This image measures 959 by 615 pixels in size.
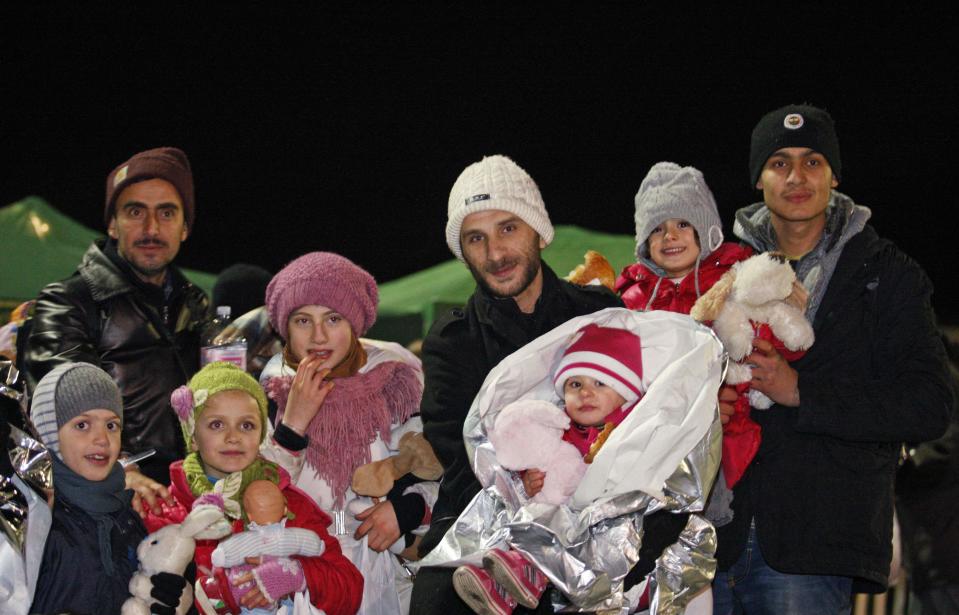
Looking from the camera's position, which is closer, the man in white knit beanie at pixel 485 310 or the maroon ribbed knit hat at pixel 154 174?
the man in white knit beanie at pixel 485 310

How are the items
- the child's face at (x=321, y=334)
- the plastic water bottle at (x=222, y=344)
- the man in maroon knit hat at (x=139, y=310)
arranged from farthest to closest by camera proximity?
the plastic water bottle at (x=222, y=344), the man in maroon knit hat at (x=139, y=310), the child's face at (x=321, y=334)

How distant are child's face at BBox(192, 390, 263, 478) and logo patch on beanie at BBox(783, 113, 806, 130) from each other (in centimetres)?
161

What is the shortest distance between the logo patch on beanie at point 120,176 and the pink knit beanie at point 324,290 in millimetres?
660

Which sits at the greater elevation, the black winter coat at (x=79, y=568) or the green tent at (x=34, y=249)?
the green tent at (x=34, y=249)

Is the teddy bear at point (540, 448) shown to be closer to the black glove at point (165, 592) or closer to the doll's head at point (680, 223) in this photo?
the doll's head at point (680, 223)

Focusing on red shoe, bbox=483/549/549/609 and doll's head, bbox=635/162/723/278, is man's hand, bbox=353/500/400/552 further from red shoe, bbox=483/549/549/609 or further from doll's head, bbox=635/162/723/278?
doll's head, bbox=635/162/723/278

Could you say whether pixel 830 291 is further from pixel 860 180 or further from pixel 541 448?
pixel 860 180

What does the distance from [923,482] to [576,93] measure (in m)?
3.00

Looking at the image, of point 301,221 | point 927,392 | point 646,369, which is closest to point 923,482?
point 927,392

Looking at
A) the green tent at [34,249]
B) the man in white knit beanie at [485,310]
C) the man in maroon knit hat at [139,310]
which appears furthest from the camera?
the green tent at [34,249]

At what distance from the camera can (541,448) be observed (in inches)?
94.8

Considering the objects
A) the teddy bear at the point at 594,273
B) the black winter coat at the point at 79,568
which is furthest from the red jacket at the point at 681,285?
the black winter coat at the point at 79,568

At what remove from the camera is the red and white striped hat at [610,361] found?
2475 millimetres

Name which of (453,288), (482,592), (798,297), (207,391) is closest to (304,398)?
(207,391)
